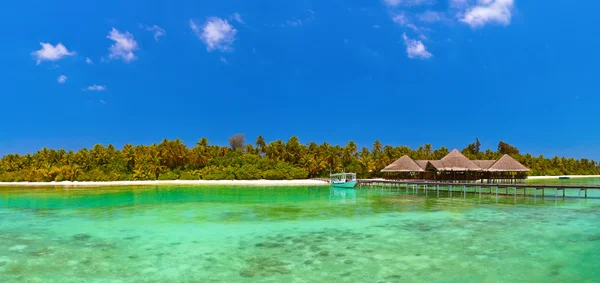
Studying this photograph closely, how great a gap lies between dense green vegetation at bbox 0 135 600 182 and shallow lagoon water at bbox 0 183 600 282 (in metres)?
31.9

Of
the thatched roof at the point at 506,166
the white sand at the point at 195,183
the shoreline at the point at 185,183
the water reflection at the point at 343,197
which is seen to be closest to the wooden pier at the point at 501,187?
the thatched roof at the point at 506,166

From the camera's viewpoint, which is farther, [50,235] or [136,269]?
[50,235]

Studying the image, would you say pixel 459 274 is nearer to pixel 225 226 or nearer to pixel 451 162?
pixel 225 226

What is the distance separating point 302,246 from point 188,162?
4495cm

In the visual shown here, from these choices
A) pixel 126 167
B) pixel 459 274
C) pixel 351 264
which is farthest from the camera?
pixel 126 167

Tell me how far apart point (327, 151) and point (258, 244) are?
44.1 m

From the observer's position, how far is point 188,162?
5453 centimetres

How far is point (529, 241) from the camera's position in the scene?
12.9 m

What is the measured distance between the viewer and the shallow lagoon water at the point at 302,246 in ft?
30.6

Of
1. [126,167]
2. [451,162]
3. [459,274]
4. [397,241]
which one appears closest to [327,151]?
[451,162]

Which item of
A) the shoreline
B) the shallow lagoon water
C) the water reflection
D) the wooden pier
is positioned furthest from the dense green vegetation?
the shallow lagoon water

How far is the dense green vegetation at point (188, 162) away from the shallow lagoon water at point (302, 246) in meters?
31.9

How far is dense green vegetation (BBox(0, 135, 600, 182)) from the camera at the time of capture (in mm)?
52188

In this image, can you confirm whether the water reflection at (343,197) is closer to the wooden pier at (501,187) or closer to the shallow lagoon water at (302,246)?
the wooden pier at (501,187)
